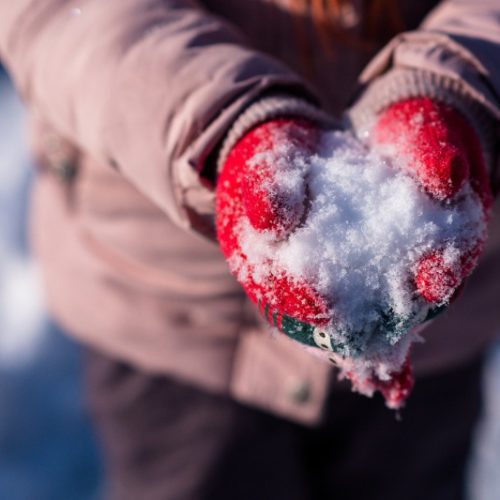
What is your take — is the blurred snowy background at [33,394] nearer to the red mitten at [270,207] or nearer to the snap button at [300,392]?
the snap button at [300,392]

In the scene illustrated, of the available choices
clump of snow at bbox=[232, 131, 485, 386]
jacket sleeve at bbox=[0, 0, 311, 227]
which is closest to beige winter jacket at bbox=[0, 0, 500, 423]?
jacket sleeve at bbox=[0, 0, 311, 227]

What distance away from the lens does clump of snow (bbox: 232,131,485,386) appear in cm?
46

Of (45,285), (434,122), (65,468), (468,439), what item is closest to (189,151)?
(434,122)

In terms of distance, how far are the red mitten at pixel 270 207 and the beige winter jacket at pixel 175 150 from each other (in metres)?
0.05

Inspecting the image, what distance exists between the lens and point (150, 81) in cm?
57

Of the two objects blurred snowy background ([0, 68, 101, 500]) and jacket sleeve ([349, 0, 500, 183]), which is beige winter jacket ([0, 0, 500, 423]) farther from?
blurred snowy background ([0, 68, 101, 500])

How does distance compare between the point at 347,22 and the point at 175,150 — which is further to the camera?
the point at 347,22

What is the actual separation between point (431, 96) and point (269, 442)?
0.62 m

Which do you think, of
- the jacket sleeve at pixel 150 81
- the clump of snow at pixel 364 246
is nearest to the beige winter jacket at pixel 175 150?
the jacket sleeve at pixel 150 81

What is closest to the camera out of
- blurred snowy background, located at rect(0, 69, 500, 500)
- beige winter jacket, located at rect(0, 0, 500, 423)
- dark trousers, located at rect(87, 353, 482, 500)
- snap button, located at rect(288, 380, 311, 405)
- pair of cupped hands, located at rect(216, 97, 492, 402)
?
pair of cupped hands, located at rect(216, 97, 492, 402)

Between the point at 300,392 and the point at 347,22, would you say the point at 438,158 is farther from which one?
the point at 300,392

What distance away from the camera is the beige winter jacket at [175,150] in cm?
56

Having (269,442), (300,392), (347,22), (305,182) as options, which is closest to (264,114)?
(305,182)

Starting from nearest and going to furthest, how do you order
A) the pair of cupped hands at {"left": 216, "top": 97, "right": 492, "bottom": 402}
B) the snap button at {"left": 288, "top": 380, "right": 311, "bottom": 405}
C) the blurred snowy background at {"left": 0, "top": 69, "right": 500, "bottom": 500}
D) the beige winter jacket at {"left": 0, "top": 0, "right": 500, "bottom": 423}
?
the pair of cupped hands at {"left": 216, "top": 97, "right": 492, "bottom": 402} < the beige winter jacket at {"left": 0, "top": 0, "right": 500, "bottom": 423} < the snap button at {"left": 288, "top": 380, "right": 311, "bottom": 405} < the blurred snowy background at {"left": 0, "top": 69, "right": 500, "bottom": 500}
